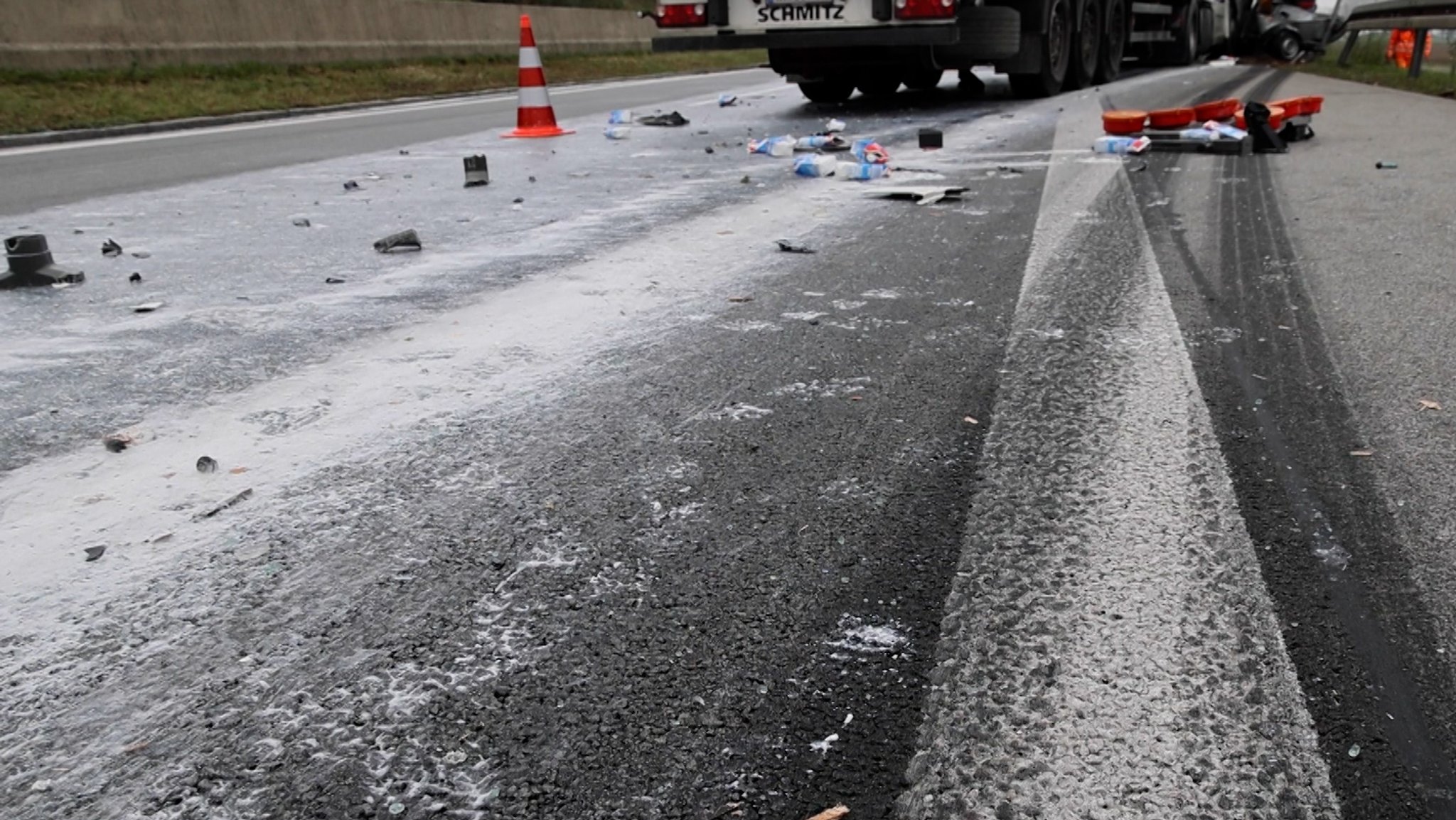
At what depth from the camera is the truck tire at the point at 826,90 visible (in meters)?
11.7

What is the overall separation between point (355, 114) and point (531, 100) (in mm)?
5325

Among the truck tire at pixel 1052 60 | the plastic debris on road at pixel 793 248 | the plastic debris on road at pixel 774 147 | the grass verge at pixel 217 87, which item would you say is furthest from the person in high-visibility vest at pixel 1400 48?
the plastic debris on road at pixel 793 248

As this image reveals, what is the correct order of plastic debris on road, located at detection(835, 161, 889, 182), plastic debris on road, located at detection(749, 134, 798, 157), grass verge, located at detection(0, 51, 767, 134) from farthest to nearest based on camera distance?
grass verge, located at detection(0, 51, 767, 134)
plastic debris on road, located at detection(749, 134, 798, 157)
plastic debris on road, located at detection(835, 161, 889, 182)

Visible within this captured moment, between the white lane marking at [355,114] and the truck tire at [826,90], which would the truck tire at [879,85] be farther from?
the white lane marking at [355,114]

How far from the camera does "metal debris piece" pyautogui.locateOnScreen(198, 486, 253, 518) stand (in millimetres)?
2113

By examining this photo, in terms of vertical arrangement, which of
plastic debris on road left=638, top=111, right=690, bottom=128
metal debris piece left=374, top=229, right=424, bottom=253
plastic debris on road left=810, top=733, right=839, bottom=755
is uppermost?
plastic debris on road left=638, top=111, right=690, bottom=128

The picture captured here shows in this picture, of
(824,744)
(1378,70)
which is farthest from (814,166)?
(1378,70)

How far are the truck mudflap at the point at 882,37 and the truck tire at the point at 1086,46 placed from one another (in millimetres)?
1651

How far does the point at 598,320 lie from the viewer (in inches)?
134

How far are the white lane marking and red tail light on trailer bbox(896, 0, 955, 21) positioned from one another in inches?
210

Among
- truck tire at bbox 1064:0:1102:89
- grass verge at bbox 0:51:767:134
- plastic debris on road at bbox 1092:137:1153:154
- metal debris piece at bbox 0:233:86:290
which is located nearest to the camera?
metal debris piece at bbox 0:233:86:290

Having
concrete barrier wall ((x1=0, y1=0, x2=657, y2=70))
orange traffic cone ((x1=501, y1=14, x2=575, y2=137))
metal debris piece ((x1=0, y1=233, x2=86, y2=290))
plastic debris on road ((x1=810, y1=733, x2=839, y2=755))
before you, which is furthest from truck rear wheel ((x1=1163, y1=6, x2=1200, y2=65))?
plastic debris on road ((x1=810, y1=733, x2=839, y2=755))

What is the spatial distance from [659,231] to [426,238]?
104 cm

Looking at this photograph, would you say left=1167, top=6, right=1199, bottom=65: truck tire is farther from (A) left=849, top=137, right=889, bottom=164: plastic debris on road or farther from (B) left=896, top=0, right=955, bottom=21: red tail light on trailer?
(A) left=849, top=137, right=889, bottom=164: plastic debris on road
